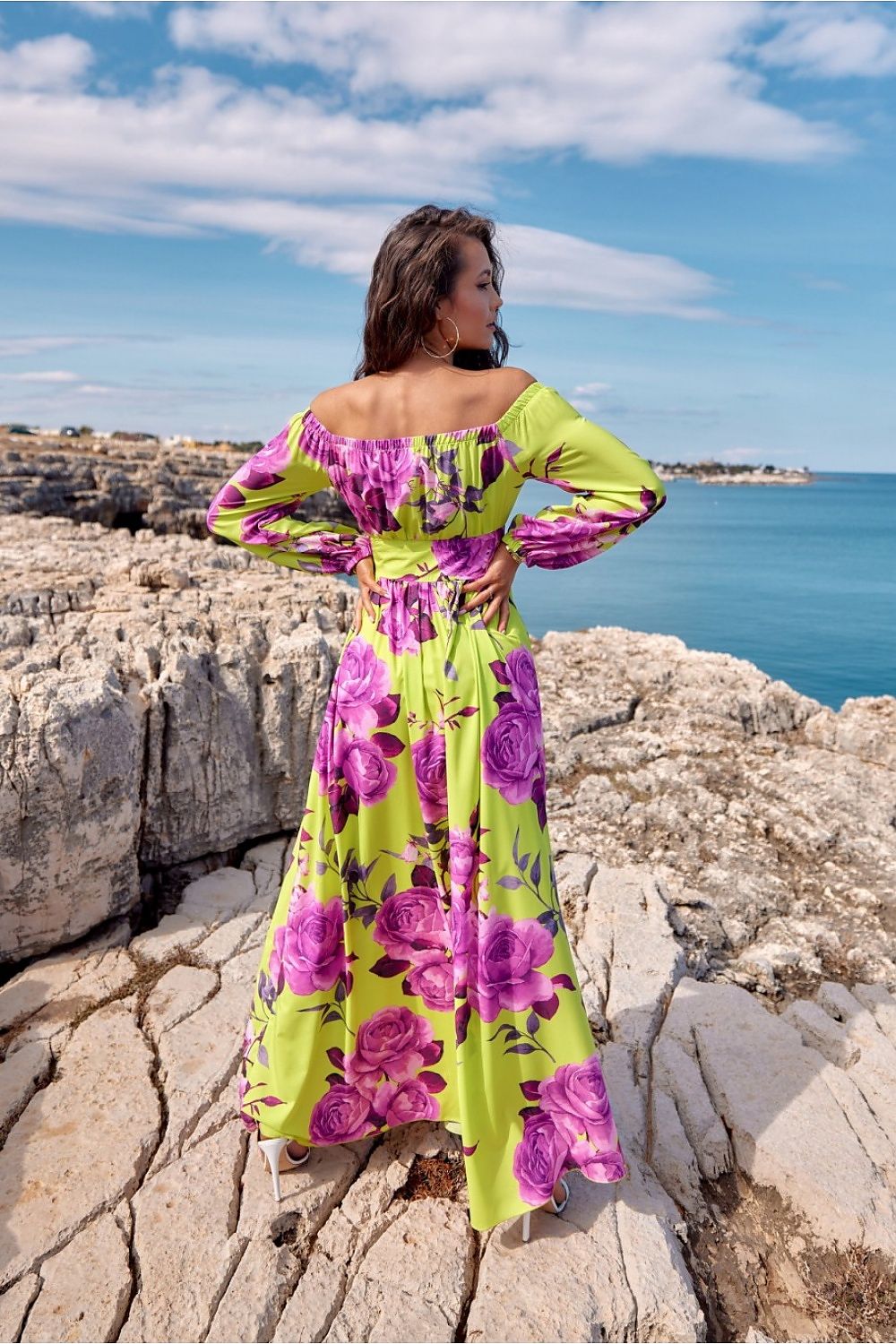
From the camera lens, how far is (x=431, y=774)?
2.56 metres

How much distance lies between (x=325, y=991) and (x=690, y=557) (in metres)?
43.9

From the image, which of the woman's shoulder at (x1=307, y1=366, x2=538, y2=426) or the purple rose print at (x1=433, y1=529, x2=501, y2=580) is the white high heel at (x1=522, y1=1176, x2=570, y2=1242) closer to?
the purple rose print at (x1=433, y1=529, x2=501, y2=580)

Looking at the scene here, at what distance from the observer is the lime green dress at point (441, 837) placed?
8.09 ft

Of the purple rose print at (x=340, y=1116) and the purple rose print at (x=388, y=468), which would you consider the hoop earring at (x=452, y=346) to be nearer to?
the purple rose print at (x=388, y=468)

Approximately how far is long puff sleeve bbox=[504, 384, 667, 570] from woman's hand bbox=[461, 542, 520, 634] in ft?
0.19

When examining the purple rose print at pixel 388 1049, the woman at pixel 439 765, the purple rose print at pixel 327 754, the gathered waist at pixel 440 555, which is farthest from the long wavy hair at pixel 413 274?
the purple rose print at pixel 388 1049

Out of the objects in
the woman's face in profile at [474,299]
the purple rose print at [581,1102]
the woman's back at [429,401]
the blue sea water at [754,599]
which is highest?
the woman's face in profile at [474,299]

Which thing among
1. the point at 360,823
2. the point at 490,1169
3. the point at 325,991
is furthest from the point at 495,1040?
the point at 360,823

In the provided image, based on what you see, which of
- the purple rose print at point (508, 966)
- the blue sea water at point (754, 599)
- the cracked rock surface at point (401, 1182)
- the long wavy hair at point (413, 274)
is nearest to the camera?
the long wavy hair at point (413, 274)

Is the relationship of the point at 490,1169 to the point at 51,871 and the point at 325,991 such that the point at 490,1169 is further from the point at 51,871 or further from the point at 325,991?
the point at 51,871

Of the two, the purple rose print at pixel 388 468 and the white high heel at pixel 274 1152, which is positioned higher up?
the purple rose print at pixel 388 468

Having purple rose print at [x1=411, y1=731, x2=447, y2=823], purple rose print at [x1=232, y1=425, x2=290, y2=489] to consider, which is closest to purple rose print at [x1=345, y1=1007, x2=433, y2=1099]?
purple rose print at [x1=411, y1=731, x2=447, y2=823]

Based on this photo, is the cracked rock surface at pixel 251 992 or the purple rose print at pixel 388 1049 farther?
the purple rose print at pixel 388 1049

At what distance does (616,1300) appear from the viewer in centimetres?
243
